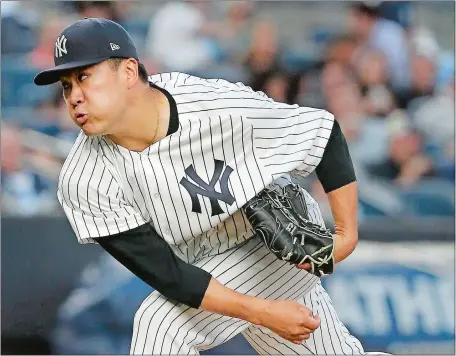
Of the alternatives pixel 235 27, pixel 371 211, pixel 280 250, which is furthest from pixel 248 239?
pixel 235 27

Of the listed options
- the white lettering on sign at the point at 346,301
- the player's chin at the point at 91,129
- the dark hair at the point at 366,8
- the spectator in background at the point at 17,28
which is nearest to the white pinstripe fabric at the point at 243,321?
the player's chin at the point at 91,129

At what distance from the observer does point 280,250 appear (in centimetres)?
182

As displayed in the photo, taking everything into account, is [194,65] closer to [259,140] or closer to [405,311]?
[405,311]

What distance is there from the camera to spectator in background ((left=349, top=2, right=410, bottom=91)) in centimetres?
359

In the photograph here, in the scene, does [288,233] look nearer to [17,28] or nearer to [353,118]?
[353,118]

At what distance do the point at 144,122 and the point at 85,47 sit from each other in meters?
0.21

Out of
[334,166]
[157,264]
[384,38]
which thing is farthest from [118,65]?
[384,38]

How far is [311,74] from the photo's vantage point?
3559mm

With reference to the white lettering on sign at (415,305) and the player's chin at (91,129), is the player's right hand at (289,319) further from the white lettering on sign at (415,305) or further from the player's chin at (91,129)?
the white lettering on sign at (415,305)

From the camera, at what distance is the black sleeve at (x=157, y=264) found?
70.9 inches

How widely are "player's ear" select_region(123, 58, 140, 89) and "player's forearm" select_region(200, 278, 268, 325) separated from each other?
467 mm

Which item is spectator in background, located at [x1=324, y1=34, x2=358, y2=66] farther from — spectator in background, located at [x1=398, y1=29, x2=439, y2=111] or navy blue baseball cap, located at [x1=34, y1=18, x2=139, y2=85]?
navy blue baseball cap, located at [x1=34, y1=18, x2=139, y2=85]

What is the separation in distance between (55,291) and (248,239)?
1568 mm

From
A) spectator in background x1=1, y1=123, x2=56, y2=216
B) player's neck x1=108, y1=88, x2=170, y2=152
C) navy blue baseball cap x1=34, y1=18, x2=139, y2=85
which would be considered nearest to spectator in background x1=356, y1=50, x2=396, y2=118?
spectator in background x1=1, y1=123, x2=56, y2=216
